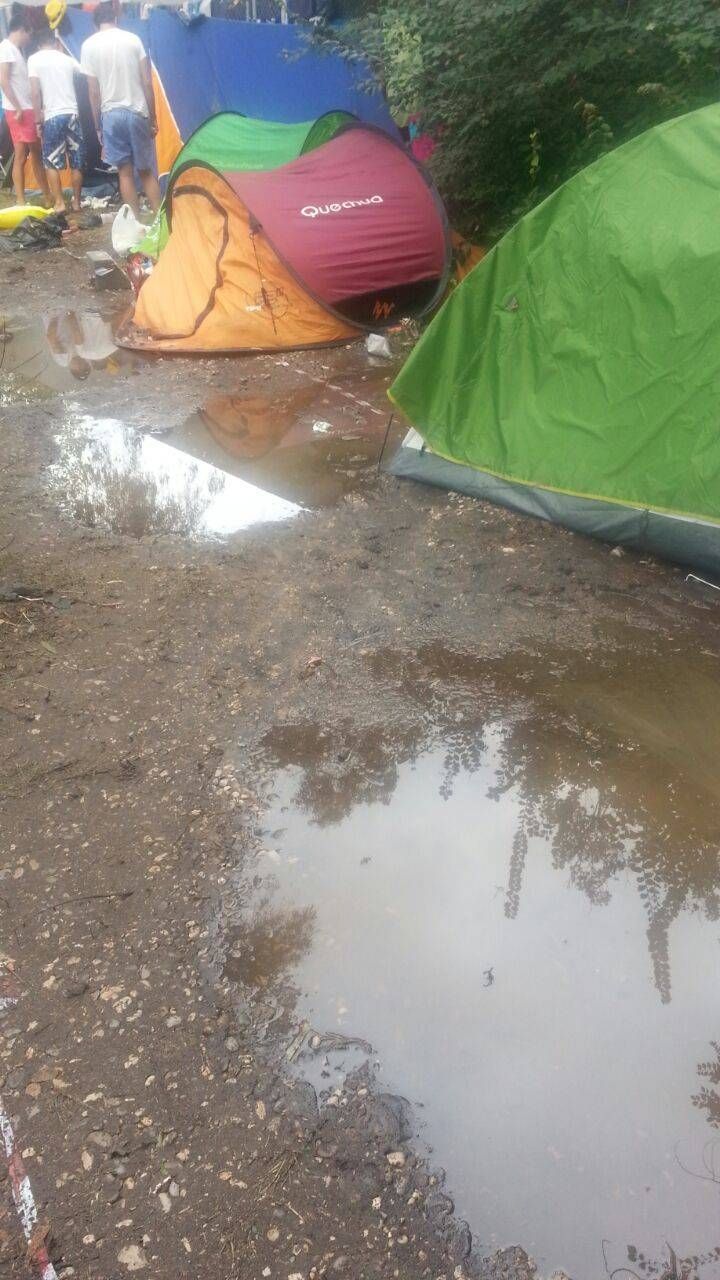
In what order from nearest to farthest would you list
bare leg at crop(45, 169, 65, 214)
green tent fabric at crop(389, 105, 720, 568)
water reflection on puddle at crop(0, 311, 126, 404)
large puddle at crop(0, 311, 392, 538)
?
1. green tent fabric at crop(389, 105, 720, 568)
2. large puddle at crop(0, 311, 392, 538)
3. water reflection on puddle at crop(0, 311, 126, 404)
4. bare leg at crop(45, 169, 65, 214)

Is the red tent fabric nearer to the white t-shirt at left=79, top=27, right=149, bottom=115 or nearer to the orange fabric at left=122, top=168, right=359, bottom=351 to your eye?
the orange fabric at left=122, top=168, right=359, bottom=351

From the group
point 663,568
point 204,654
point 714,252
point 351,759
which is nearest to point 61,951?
point 351,759

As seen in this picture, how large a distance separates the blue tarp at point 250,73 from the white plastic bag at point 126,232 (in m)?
2.07

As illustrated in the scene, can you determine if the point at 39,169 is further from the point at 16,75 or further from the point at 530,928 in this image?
the point at 530,928

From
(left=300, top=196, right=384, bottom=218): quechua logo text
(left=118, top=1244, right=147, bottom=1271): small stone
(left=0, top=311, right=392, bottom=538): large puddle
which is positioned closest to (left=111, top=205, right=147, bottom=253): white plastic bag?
(left=0, top=311, right=392, bottom=538): large puddle

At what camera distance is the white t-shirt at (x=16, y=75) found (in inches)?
416

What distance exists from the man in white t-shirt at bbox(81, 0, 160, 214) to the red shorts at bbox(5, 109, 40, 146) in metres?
0.90

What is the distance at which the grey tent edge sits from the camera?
4094mm

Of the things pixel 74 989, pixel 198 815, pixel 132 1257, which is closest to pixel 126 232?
pixel 198 815

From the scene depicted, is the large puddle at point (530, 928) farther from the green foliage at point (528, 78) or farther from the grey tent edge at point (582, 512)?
the green foliage at point (528, 78)

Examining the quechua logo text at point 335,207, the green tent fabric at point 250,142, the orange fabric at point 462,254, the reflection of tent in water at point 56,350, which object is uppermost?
the green tent fabric at point 250,142

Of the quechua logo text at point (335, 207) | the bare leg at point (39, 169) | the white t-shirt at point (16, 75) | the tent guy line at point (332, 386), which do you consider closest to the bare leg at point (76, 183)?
the bare leg at point (39, 169)

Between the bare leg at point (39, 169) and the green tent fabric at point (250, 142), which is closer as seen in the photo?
the green tent fabric at point (250, 142)

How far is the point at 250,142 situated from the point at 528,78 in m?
2.78
